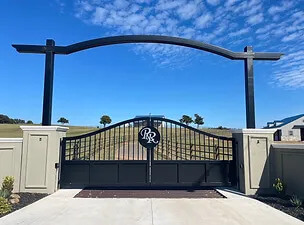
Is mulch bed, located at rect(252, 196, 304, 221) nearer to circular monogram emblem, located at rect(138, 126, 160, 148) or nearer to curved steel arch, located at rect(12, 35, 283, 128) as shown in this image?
curved steel arch, located at rect(12, 35, 283, 128)

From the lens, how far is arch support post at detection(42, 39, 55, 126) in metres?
7.48

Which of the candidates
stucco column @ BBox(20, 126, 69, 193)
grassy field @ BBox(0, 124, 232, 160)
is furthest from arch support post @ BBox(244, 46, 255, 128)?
stucco column @ BBox(20, 126, 69, 193)

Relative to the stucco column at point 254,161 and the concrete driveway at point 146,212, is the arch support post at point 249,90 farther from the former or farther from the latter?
the concrete driveway at point 146,212

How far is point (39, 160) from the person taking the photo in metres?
7.05

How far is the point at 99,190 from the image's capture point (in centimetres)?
722

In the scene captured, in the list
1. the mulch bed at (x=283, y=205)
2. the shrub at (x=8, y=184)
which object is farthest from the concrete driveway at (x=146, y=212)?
the shrub at (x=8, y=184)

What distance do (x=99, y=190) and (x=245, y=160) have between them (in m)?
4.40

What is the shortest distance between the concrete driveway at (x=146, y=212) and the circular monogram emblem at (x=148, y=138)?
198 cm

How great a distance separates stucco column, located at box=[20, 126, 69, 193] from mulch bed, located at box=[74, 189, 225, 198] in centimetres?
103

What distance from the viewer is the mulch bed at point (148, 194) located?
6530 millimetres

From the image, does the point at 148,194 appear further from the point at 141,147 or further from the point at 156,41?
the point at 156,41

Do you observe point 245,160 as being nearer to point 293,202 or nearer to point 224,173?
point 224,173

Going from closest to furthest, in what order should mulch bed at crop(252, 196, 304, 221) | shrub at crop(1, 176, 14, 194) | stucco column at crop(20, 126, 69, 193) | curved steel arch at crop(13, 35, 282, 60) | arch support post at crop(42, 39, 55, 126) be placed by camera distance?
mulch bed at crop(252, 196, 304, 221)
shrub at crop(1, 176, 14, 194)
stucco column at crop(20, 126, 69, 193)
arch support post at crop(42, 39, 55, 126)
curved steel arch at crop(13, 35, 282, 60)

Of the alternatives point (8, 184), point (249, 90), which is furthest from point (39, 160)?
point (249, 90)
